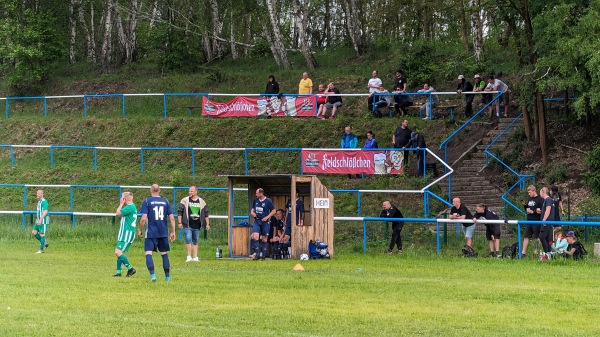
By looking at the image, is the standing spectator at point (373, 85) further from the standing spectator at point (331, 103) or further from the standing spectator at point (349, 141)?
the standing spectator at point (349, 141)

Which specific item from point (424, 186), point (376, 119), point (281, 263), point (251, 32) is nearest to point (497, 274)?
point (281, 263)

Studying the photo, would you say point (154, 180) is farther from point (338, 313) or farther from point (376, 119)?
point (338, 313)

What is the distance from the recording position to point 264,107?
136 ft

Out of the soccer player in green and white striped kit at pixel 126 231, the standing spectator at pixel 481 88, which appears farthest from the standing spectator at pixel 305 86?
the soccer player in green and white striped kit at pixel 126 231

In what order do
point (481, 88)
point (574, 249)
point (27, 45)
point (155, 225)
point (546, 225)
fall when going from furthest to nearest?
point (27, 45) → point (481, 88) → point (546, 225) → point (574, 249) → point (155, 225)

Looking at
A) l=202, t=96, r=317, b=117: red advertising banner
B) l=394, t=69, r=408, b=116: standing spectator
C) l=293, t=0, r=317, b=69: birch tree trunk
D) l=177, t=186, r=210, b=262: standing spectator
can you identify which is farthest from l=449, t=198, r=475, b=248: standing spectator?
l=293, t=0, r=317, b=69: birch tree trunk

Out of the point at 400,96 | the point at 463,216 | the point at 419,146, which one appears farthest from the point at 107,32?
the point at 463,216

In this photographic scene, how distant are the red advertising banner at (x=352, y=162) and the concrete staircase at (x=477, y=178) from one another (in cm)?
223

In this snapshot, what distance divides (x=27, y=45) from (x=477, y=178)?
28.1 m

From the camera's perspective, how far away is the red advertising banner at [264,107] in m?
41.0

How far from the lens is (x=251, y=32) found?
65.3 meters

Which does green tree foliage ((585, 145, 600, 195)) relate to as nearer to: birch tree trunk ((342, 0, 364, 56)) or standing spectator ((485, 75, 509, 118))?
standing spectator ((485, 75, 509, 118))

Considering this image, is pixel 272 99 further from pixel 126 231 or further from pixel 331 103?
pixel 126 231

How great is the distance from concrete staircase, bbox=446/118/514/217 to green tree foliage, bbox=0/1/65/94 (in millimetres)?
25192
